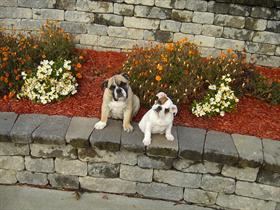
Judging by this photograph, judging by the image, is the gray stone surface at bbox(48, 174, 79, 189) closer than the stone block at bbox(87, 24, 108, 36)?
Yes

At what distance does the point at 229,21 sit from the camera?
19.3 ft

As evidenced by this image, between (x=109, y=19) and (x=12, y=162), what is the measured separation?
3.18m

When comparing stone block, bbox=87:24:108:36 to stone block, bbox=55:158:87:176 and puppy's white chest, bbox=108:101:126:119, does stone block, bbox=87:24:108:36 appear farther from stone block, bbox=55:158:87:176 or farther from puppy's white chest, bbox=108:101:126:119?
stone block, bbox=55:158:87:176

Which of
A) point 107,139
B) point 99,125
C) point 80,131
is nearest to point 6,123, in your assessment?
point 80,131

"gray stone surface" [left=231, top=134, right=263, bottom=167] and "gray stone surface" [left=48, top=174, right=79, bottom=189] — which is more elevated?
"gray stone surface" [left=231, top=134, right=263, bottom=167]

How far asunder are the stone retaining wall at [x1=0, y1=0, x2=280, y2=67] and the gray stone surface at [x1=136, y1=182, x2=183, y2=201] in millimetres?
2974

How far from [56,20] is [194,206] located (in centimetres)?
418

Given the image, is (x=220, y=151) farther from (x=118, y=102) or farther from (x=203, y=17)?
(x=203, y=17)

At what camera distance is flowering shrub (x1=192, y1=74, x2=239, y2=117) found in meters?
4.48

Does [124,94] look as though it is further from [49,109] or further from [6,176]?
[6,176]

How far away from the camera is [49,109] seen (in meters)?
4.46

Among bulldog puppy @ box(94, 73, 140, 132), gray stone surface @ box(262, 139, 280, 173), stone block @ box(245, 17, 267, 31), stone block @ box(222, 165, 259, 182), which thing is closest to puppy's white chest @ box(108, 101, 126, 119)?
bulldog puppy @ box(94, 73, 140, 132)

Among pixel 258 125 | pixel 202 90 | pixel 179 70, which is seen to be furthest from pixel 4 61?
pixel 258 125

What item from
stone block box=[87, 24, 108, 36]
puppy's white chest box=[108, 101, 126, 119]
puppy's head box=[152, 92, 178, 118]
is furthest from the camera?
stone block box=[87, 24, 108, 36]
